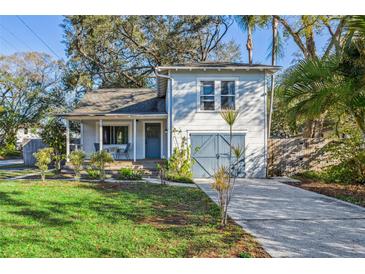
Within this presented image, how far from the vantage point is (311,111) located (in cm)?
928

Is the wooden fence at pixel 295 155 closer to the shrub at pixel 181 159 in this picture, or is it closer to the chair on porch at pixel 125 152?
the shrub at pixel 181 159

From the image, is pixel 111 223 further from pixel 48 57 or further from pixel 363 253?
pixel 48 57

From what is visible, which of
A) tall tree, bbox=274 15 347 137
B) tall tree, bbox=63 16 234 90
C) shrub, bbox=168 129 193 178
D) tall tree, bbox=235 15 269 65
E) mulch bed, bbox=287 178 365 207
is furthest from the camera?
tall tree, bbox=63 16 234 90

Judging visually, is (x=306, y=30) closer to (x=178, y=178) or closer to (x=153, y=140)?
(x=153, y=140)

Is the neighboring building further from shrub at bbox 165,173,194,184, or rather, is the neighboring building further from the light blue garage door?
shrub at bbox 165,173,194,184

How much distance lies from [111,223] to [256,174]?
30.1 ft

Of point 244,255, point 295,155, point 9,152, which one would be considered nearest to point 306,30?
point 295,155

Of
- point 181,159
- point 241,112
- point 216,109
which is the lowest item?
point 181,159

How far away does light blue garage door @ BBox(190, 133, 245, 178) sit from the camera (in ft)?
43.6

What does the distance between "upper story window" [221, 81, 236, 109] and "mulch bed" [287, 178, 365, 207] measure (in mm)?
4334

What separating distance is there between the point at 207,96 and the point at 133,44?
44.0 feet

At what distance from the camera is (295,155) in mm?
13898

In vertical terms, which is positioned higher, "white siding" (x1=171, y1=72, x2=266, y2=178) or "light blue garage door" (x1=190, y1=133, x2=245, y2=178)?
"white siding" (x1=171, y1=72, x2=266, y2=178)

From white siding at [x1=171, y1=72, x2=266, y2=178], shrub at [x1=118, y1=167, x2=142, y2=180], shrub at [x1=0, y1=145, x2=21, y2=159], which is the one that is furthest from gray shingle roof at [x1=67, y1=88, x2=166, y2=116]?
shrub at [x1=0, y1=145, x2=21, y2=159]
